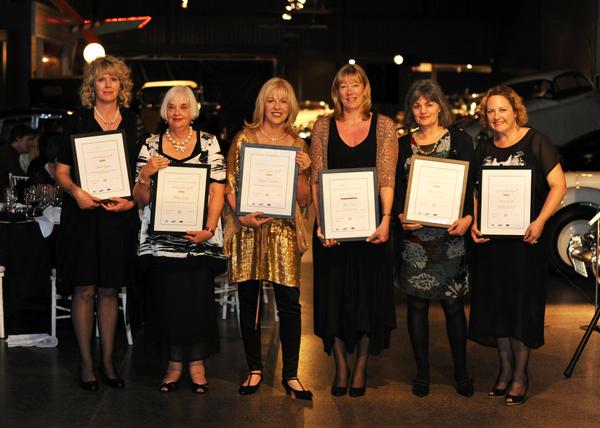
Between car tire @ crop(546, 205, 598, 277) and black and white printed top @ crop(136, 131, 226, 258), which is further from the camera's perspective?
car tire @ crop(546, 205, 598, 277)

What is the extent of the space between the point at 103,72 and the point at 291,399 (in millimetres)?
1972

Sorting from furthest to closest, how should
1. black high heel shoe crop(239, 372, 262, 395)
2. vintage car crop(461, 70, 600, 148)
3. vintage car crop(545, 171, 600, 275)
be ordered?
vintage car crop(461, 70, 600, 148)
vintage car crop(545, 171, 600, 275)
black high heel shoe crop(239, 372, 262, 395)

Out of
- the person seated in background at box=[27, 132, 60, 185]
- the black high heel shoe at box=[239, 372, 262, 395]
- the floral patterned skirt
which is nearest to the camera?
the floral patterned skirt

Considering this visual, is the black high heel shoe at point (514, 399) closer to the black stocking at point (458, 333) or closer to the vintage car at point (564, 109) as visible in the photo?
the black stocking at point (458, 333)

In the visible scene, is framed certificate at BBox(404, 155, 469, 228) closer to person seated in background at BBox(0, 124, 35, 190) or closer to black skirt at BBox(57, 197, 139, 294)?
black skirt at BBox(57, 197, 139, 294)

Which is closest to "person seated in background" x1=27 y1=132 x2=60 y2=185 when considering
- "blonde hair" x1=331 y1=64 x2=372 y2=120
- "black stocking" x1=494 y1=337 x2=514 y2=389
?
"blonde hair" x1=331 y1=64 x2=372 y2=120

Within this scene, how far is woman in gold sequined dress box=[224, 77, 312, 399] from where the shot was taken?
5.42 m

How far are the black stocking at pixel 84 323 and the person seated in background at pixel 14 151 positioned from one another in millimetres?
4282

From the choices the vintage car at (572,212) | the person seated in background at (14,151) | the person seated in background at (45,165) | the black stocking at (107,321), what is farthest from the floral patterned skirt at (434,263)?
the person seated in background at (14,151)

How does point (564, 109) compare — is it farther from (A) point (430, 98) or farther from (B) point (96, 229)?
(B) point (96, 229)

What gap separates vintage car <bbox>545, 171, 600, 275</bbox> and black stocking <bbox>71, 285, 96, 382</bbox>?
5.61 m

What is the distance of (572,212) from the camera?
10109 millimetres

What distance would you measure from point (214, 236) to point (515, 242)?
5.18ft

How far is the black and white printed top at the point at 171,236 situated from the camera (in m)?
5.48
